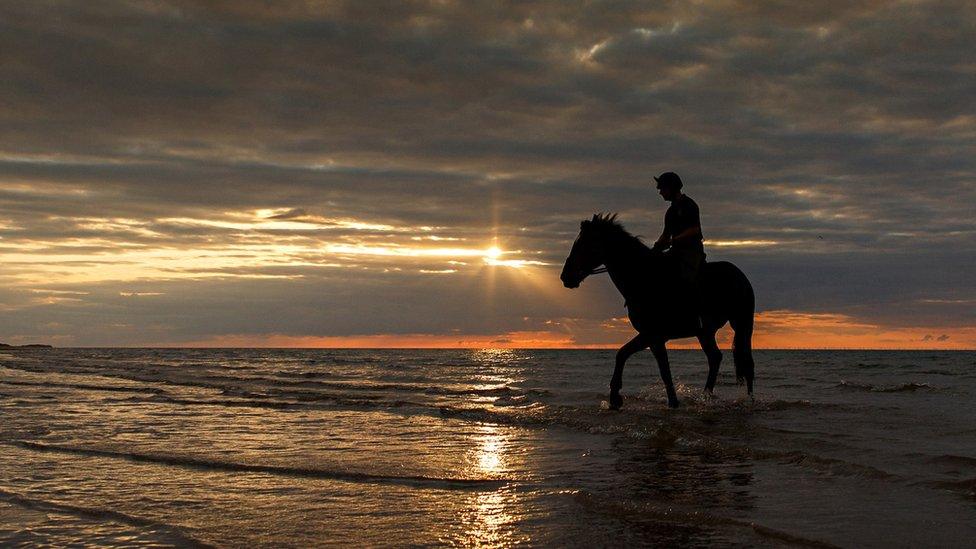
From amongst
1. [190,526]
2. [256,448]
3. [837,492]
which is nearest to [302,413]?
[256,448]

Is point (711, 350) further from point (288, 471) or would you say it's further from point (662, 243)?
point (288, 471)

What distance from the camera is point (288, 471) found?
729 centimetres

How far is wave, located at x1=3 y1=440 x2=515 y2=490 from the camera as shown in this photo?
6.66 metres

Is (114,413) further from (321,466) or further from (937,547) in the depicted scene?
(937,547)

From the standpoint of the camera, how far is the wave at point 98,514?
483cm

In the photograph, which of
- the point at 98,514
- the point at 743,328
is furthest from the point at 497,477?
the point at 743,328

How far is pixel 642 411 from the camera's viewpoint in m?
12.1

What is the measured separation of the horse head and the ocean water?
204 centimetres

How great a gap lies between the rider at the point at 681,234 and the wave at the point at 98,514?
344 inches

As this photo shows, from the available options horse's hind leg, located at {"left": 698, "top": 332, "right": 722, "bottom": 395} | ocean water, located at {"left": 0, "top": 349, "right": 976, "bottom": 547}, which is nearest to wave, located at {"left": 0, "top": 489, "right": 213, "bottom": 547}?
ocean water, located at {"left": 0, "top": 349, "right": 976, "bottom": 547}

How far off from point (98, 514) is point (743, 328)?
11.0m

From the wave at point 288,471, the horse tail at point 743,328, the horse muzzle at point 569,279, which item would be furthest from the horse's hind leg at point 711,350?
the wave at point 288,471

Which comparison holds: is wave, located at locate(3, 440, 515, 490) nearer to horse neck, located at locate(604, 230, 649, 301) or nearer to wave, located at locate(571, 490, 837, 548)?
wave, located at locate(571, 490, 837, 548)

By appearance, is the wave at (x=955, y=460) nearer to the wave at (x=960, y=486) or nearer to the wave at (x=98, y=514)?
the wave at (x=960, y=486)
